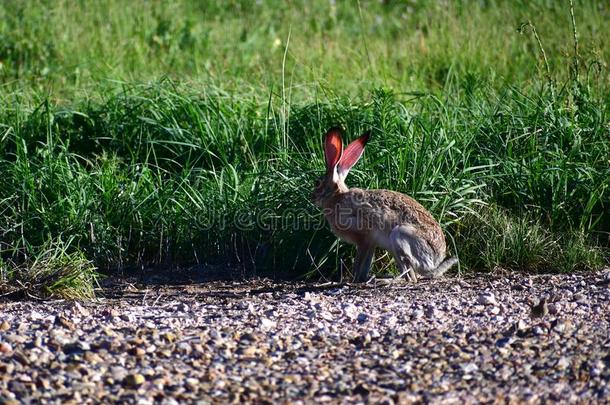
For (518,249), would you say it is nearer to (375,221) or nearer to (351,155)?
(375,221)

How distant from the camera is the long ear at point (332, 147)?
6.82 metres

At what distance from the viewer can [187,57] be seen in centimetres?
1030

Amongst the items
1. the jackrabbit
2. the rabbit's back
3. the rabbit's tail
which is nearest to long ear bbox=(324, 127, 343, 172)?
the jackrabbit

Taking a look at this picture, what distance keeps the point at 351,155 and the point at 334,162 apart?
0.12 meters

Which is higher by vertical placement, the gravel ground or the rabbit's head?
the rabbit's head

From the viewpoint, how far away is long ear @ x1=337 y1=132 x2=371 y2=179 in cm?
682

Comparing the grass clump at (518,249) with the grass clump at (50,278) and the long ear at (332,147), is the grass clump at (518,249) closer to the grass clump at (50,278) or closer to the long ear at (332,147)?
the long ear at (332,147)

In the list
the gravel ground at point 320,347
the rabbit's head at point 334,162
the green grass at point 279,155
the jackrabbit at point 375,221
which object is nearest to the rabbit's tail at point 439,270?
the jackrabbit at point 375,221

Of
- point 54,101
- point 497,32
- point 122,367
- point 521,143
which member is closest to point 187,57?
point 54,101

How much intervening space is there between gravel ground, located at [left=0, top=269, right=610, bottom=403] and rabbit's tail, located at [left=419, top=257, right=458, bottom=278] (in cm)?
23

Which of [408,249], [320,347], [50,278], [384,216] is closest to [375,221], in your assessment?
[384,216]

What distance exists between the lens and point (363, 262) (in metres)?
6.71

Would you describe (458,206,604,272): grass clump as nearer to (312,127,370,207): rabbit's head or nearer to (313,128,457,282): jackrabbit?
(313,128,457,282): jackrabbit

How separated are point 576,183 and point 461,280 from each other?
122 cm
